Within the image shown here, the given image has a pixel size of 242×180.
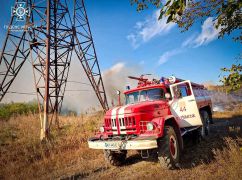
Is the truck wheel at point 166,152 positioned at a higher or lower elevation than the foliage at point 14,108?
lower

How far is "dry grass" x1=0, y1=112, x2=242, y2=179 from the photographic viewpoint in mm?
5203

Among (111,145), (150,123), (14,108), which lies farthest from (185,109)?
(14,108)

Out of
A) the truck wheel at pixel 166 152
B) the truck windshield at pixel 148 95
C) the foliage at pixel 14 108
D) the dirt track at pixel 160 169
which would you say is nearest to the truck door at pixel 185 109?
the truck windshield at pixel 148 95

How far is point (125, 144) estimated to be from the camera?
5.46m

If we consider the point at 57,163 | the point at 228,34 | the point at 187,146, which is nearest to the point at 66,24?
the point at 57,163

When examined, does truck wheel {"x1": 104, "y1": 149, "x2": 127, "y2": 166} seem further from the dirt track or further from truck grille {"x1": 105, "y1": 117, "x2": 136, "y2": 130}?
truck grille {"x1": 105, "y1": 117, "x2": 136, "y2": 130}

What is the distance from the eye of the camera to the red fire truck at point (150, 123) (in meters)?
5.51

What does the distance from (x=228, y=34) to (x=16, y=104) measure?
23.6m

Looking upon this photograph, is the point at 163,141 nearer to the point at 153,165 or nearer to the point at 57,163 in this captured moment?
the point at 153,165

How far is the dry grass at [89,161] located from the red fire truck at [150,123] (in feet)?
1.40

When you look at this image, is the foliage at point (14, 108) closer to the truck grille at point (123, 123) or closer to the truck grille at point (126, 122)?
the truck grille at point (123, 123)

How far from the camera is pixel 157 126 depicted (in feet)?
18.2

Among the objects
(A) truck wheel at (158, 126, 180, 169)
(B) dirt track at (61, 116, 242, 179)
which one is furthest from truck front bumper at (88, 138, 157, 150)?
(B) dirt track at (61, 116, 242, 179)

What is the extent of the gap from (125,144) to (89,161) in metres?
2.65
